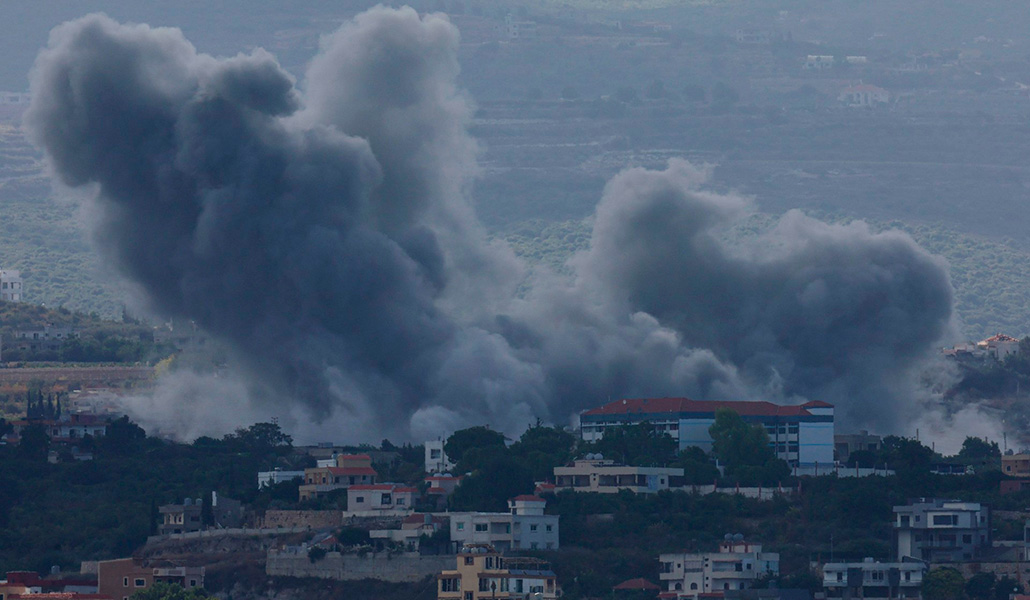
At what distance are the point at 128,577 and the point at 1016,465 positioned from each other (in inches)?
1094

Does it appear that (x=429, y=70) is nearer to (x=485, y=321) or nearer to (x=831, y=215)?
(x=485, y=321)

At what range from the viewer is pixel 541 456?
261 feet

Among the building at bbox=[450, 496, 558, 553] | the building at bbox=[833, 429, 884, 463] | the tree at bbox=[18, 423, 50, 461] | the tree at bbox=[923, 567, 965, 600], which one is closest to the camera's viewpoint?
the tree at bbox=[923, 567, 965, 600]

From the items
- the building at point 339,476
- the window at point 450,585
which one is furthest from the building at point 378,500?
the window at point 450,585

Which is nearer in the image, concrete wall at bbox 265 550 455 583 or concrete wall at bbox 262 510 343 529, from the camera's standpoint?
concrete wall at bbox 265 550 455 583

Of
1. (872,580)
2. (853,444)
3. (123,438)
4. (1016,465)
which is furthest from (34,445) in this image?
(872,580)

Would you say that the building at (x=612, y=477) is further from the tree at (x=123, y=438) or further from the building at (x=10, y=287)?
the building at (x=10, y=287)

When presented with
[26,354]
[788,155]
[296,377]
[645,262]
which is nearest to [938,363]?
[645,262]

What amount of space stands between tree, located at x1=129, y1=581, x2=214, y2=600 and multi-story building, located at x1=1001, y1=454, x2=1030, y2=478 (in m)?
26.8

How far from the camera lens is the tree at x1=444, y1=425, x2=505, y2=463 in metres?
81.5

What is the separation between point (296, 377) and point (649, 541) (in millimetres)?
22671

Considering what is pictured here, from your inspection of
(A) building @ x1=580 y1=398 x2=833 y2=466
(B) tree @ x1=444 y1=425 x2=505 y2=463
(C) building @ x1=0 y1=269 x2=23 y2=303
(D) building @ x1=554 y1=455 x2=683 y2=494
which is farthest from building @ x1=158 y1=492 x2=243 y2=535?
(C) building @ x1=0 y1=269 x2=23 y2=303

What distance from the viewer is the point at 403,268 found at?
93188 mm

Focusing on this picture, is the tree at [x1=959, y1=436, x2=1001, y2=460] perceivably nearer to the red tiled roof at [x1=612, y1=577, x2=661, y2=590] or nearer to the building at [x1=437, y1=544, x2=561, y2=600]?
the red tiled roof at [x1=612, y1=577, x2=661, y2=590]
